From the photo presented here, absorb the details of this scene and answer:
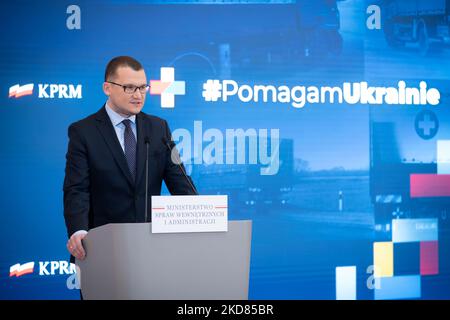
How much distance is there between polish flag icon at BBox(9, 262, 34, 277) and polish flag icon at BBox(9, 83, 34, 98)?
41.7 inches

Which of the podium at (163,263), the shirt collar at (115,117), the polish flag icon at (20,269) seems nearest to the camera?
the podium at (163,263)

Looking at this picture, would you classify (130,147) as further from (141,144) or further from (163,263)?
(163,263)

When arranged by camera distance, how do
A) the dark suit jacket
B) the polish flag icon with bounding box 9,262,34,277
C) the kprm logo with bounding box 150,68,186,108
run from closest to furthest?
the dark suit jacket
the polish flag icon with bounding box 9,262,34,277
the kprm logo with bounding box 150,68,186,108

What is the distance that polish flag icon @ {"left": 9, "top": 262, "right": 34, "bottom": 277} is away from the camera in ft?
12.5

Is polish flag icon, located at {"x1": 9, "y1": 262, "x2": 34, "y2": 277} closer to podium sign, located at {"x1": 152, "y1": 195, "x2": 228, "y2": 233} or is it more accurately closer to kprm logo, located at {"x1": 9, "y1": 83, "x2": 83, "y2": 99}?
kprm logo, located at {"x1": 9, "y1": 83, "x2": 83, "y2": 99}

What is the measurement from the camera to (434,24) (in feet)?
14.3

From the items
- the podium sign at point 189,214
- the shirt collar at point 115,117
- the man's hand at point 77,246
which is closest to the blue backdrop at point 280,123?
the shirt collar at point 115,117

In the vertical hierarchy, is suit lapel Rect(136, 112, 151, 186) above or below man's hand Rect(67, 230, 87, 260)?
above

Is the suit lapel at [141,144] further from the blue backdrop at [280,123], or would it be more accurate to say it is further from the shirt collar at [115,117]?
the blue backdrop at [280,123]

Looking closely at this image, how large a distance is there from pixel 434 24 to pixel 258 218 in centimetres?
188

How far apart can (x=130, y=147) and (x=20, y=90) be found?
5.64ft

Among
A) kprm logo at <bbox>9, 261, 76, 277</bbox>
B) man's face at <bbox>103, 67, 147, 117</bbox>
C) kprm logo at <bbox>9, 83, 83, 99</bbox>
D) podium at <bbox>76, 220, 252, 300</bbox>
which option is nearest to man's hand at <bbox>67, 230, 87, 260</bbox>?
podium at <bbox>76, 220, 252, 300</bbox>

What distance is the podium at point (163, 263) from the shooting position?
1.72 meters

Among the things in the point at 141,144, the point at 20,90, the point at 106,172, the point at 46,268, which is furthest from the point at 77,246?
the point at 20,90
